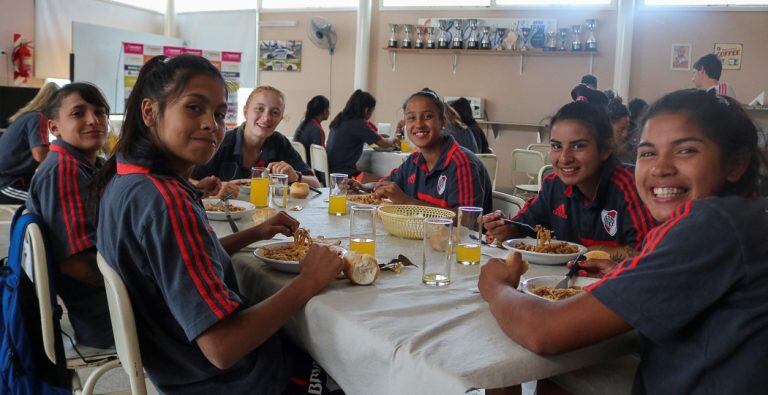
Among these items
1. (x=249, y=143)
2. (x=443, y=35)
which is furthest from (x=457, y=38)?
(x=249, y=143)

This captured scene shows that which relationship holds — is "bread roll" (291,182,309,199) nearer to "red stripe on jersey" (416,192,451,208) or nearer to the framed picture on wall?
"red stripe on jersey" (416,192,451,208)

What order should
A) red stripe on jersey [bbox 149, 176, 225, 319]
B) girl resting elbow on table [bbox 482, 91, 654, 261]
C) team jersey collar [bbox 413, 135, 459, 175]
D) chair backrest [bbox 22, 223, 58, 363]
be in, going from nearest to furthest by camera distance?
red stripe on jersey [bbox 149, 176, 225, 319] → chair backrest [bbox 22, 223, 58, 363] → girl resting elbow on table [bbox 482, 91, 654, 261] → team jersey collar [bbox 413, 135, 459, 175]

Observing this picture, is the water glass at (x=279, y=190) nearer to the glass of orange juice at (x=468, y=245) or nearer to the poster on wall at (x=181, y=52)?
the glass of orange juice at (x=468, y=245)

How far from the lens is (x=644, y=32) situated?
6.84 metres

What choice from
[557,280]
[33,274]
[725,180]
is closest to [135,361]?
[33,274]

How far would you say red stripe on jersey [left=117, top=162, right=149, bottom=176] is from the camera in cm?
120

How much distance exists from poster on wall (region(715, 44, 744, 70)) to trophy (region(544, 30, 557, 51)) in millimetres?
1669

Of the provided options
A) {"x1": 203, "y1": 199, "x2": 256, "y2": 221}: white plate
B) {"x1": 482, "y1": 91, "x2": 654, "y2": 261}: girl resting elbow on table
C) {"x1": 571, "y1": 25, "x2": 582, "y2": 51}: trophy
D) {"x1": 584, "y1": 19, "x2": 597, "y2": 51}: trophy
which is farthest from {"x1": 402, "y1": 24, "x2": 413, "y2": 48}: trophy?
{"x1": 482, "y1": 91, "x2": 654, "y2": 261}: girl resting elbow on table

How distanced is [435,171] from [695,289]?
69.6 inches

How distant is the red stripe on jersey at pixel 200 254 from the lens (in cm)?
109

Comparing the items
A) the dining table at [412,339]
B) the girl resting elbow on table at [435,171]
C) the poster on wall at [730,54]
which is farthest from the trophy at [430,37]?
the dining table at [412,339]

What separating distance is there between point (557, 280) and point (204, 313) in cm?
76

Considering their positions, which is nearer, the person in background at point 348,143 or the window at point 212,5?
the person in background at point 348,143

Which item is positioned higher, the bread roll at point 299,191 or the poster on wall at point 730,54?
the poster on wall at point 730,54
